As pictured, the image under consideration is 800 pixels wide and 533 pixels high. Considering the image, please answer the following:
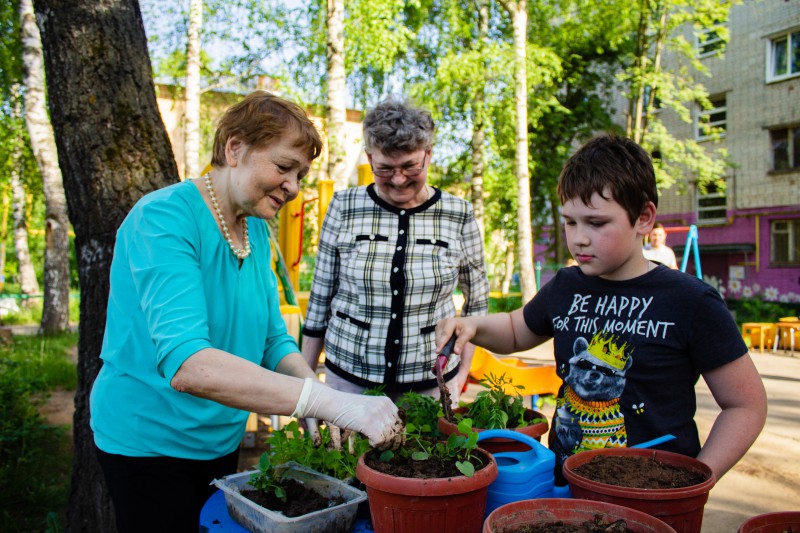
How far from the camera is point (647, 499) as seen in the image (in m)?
1.09

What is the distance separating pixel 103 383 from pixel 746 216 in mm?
20164

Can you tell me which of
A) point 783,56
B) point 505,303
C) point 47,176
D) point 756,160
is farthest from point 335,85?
point 783,56

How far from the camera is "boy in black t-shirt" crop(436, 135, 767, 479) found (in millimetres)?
1447

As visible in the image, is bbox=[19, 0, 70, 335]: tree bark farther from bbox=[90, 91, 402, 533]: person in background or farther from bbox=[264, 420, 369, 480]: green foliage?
bbox=[264, 420, 369, 480]: green foliage

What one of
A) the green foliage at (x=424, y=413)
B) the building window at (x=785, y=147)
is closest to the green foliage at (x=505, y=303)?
the building window at (x=785, y=147)

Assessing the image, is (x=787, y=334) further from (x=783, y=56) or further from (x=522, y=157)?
(x=783, y=56)

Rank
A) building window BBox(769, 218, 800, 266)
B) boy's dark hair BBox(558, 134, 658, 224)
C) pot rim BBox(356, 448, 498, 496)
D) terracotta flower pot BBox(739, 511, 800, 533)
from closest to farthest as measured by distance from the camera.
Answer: terracotta flower pot BBox(739, 511, 800, 533) < pot rim BBox(356, 448, 498, 496) < boy's dark hair BBox(558, 134, 658, 224) < building window BBox(769, 218, 800, 266)

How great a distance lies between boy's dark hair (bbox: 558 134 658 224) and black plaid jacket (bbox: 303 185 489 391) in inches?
39.8

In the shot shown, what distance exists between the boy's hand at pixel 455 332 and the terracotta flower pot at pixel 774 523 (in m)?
0.86

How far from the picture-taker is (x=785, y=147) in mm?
18156

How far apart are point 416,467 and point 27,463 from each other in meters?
4.09

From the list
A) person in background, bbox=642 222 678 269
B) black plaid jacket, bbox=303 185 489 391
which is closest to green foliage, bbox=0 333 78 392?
black plaid jacket, bbox=303 185 489 391

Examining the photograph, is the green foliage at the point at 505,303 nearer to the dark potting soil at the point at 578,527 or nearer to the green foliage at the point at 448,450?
the green foliage at the point at 448,450

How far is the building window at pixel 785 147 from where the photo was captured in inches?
703
